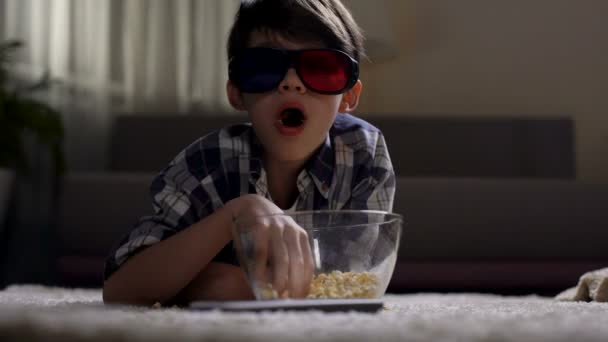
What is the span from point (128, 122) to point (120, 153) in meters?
0.13

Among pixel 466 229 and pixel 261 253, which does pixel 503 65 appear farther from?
pixel 261 253

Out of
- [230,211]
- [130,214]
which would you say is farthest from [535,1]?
[230,211]

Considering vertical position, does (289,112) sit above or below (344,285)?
above

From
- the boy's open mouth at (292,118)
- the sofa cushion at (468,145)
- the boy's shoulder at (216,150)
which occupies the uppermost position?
the boy's open mouth at (292,118)

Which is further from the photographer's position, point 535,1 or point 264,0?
point 535,1

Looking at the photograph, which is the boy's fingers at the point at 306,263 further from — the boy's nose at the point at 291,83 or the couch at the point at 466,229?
the couch at the point at 466,229

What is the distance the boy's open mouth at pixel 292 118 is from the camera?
3.25 feet

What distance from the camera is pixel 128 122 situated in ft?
9.23

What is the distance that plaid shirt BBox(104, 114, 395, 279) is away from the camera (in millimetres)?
1010

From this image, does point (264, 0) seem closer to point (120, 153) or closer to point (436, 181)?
point (436, 181)

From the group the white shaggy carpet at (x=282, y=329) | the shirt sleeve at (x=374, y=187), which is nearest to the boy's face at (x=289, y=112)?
the shirt sleeve at (x=374, y=187)

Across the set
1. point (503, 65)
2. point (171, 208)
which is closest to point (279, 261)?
point (171, 208)

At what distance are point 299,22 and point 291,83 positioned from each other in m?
0.10

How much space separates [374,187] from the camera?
1.08 m
